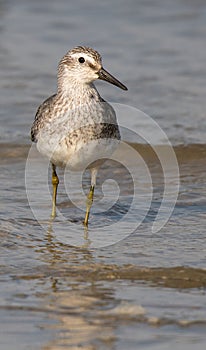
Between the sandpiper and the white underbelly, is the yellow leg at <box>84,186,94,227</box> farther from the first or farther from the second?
the white underbelly

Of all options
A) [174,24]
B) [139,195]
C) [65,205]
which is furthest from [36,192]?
[174,24]

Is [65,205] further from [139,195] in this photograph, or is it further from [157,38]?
[157,38]

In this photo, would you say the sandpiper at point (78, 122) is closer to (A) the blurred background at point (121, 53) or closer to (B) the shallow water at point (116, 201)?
(B) the shallow water at point (116, 201)

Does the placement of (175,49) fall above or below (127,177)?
above

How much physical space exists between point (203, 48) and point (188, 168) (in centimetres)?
420

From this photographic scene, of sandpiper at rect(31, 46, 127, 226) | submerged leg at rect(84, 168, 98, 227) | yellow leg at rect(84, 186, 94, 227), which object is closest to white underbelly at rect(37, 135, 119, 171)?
sandpiper at rect(31, 46, 127, 226)

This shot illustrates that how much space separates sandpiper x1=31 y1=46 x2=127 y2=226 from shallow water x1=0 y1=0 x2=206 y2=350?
642mm

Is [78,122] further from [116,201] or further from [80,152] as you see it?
[116,201]

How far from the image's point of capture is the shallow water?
545 centimetres

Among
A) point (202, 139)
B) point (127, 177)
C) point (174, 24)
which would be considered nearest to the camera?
point (127, 177)

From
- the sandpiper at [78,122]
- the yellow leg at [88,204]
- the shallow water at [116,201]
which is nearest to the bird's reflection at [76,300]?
the shallow water at [116,201]

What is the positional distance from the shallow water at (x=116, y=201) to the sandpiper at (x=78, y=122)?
2.10 ft

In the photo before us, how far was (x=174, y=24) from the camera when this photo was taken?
46.5ft

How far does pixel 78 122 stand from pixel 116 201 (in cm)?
125
